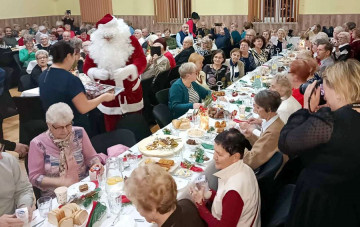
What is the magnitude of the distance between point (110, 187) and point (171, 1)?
11748 millimetres

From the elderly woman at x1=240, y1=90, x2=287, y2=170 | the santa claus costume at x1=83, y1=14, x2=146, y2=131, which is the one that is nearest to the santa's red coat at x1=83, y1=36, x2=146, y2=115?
the santa claus costume at x1=83, y1=14, x2=146, y2=131

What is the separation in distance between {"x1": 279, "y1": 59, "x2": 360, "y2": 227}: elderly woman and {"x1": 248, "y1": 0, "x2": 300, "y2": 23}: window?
10.2 m

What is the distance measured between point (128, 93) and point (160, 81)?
1049 millimetres

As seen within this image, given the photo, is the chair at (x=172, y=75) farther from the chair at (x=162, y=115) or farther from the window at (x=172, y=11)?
the window at (x=172, y=11)

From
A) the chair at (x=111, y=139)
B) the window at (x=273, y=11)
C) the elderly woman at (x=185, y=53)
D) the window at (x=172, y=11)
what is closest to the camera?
the chair at (x=111, y=139)

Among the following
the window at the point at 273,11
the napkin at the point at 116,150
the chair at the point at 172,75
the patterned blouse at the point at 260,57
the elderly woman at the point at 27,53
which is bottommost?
the napkin at the point at 116,150

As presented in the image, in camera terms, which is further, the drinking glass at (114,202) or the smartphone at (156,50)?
the smartphone at (156,50)

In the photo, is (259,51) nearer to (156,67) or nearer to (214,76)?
(214,76)

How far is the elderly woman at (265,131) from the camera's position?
2709 millimetres

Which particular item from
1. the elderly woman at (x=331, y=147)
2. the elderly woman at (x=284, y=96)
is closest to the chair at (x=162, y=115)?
the elderly woman at (x=284, y=96)

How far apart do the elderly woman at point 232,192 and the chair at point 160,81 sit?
3.19m

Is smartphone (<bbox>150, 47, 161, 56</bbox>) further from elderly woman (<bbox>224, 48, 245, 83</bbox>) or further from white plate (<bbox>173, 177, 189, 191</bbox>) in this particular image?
white plate (<bbox>173, 177, 189, 191</bbox>)

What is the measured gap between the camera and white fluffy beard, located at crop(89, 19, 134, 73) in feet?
14.4

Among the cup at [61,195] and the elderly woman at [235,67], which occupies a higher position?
the elderly woman at [235,67]
